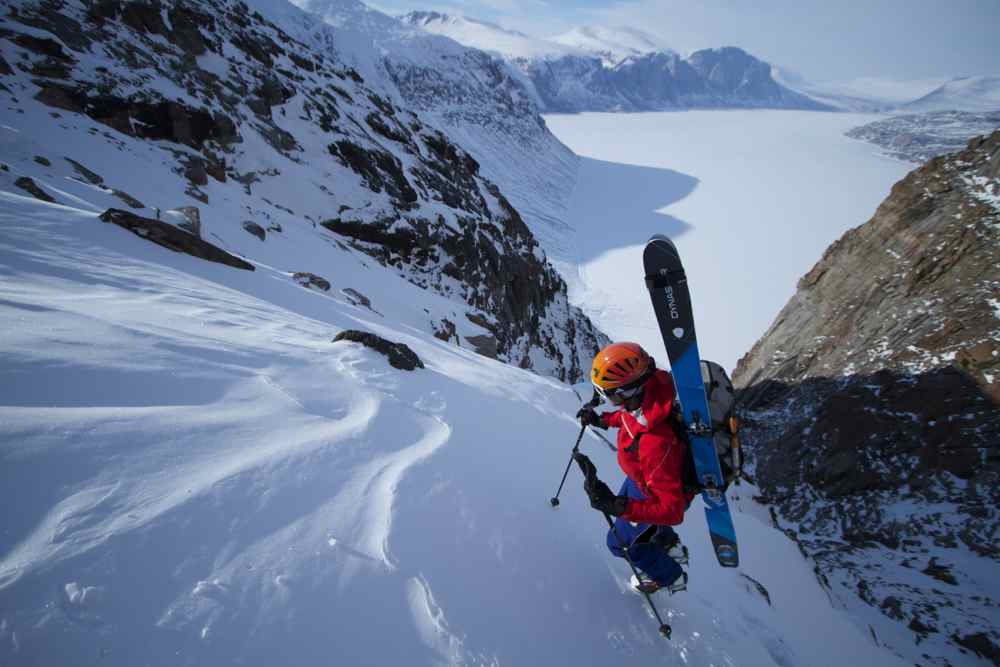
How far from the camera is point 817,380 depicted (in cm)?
1502

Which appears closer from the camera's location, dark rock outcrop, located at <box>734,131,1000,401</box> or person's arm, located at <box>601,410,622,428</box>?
person's arm, located at <box>601,410,622,428</box>

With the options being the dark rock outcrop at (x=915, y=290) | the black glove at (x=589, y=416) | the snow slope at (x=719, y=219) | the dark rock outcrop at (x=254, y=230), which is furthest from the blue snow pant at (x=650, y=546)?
the snow slope at (x=719, y=219)

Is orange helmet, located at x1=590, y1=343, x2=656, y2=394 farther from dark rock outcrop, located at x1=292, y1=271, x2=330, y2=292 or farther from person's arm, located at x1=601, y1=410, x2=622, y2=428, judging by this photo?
Answer: dark rock outcrop, located at x1=292, y1=271, x2=330, y2=292

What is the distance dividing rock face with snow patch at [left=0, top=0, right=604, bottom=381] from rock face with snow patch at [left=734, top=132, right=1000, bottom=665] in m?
13.3

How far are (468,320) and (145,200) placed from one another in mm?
12496

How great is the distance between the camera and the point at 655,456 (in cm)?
322

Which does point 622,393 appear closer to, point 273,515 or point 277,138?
point 273,515

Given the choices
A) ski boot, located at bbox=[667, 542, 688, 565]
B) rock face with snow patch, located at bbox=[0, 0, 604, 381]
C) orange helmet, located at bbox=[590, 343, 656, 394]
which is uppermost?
rock face with snow patch, located at bbox=[0, 0, 604, 381]

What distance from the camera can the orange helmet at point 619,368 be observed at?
340 cm

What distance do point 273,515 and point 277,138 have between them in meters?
28.5

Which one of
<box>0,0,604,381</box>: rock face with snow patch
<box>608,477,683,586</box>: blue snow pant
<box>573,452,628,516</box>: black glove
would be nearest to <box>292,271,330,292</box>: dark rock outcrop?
<box>0,0,604,381</box>: rock face with snow patch

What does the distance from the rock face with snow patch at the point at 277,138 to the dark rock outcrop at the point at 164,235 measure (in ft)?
11.0

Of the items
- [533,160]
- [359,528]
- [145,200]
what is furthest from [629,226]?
[359,528]

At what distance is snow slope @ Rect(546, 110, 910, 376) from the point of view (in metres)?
64.2
